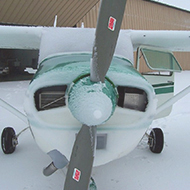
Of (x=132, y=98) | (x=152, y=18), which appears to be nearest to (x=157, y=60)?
(x=132, y=98)

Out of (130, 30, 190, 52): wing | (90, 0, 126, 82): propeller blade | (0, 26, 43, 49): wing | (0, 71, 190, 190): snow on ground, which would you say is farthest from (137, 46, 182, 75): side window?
(90, 0, 126, 82): propeller blade

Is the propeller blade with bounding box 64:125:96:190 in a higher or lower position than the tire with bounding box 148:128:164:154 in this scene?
higher

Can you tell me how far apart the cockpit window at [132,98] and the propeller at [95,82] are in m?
0.22

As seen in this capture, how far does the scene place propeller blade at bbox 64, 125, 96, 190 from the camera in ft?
4.62

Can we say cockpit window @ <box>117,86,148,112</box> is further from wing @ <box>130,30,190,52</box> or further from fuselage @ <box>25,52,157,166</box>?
wing @ <box>130,30,190,52</box>

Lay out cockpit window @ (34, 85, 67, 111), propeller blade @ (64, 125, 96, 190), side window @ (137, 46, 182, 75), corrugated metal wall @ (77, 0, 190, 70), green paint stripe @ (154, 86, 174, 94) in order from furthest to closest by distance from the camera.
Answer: corrugated metal wall @ (77, 0, 190, 70), green paint stripe @ (154, 86, 174, 94), side window @ (137, 46, 182, 75), cockpit window @ (34, 85, 67, 111), propeller blade @ (64, 125, 96, 190)

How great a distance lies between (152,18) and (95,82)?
1596 cm

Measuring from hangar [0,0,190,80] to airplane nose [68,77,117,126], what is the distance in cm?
790

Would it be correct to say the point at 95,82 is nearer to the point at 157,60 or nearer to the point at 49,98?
the point at 49,98

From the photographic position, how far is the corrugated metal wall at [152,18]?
1412 cm

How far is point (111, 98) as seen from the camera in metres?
1.32

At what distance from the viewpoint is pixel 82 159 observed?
4.72ft

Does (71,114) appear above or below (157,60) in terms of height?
below

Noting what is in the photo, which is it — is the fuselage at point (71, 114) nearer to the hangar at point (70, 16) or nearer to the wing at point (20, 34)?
the wing at point (20, 34)
